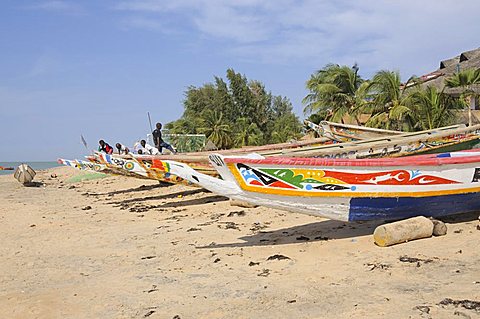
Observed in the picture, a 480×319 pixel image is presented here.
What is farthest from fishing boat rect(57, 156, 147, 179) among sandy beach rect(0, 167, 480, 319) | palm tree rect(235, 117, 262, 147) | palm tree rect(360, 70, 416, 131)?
palm tree rect(235, 117, 262, 147)

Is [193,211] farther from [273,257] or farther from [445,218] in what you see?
[445,218]

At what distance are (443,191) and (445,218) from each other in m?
0.75

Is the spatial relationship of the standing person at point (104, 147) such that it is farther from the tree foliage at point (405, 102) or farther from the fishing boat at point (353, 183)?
the fishing boat at point (353, 183)

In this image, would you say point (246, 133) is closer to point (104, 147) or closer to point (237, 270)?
point (104, 147)

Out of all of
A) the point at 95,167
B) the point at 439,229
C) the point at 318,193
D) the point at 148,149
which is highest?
the point at 148,149

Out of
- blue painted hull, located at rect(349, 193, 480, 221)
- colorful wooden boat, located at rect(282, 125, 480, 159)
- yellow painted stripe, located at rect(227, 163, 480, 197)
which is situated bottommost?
blue painted hull, located at rect(349, 193, 480, 221)

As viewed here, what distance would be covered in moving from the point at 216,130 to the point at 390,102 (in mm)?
13743

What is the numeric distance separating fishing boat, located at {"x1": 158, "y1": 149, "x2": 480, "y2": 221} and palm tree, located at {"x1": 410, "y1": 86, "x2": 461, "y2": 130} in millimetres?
10549

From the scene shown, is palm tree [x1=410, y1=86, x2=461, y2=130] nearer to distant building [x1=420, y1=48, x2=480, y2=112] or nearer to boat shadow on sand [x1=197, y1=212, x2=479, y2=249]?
distant building [x1=420, y1=48, x2=480, y2=112]

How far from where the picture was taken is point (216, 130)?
95.5 ft

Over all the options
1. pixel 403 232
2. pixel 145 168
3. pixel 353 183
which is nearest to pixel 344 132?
pixel 145 168

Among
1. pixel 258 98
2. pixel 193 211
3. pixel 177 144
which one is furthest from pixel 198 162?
pixel 258 98

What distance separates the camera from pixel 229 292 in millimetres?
4414

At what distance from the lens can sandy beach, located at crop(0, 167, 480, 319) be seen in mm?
3885
